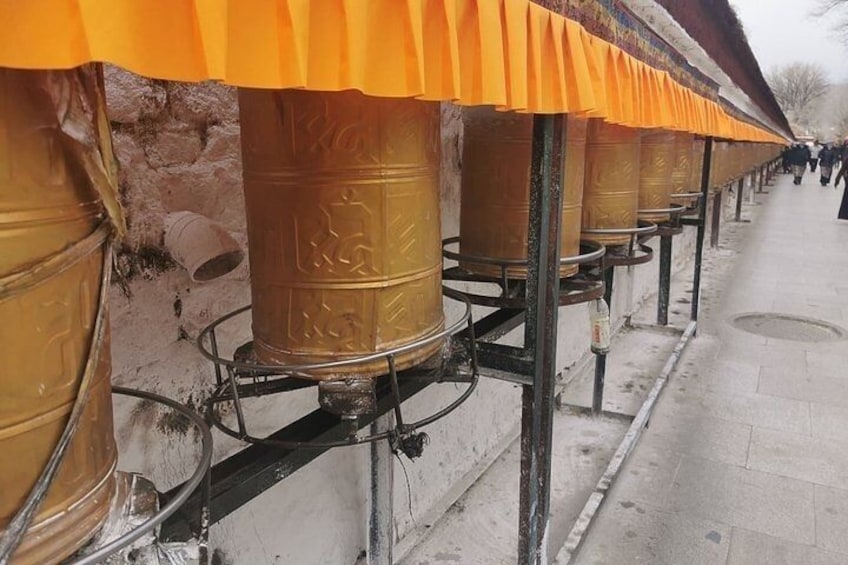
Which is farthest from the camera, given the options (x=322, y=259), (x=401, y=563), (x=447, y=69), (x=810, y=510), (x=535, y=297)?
(x=810, y=510)

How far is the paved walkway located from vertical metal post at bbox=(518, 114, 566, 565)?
0.91m

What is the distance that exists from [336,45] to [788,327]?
5436mm

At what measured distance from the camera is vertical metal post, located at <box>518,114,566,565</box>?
1.40 meters

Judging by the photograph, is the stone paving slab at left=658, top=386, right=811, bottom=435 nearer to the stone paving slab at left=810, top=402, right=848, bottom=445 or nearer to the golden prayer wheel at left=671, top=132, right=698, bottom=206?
the stone paving slab at left=810, top=402, right=848, bottom=445

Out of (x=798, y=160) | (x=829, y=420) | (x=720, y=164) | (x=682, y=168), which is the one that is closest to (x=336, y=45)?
(x=682, y=168)

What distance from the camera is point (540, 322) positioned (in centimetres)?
147

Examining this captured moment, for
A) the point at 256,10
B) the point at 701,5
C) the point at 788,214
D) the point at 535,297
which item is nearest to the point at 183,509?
the point at 256,10

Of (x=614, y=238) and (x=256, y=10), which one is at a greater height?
(x=256, y=10)

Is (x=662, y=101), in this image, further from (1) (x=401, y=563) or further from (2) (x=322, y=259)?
(1) (x=401, y=563)

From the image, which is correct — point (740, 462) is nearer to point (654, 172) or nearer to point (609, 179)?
point (654, 172)

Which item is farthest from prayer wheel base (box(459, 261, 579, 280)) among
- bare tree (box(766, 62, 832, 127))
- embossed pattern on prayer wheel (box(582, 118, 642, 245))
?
bare tree (box(766, 62, 832, 127))

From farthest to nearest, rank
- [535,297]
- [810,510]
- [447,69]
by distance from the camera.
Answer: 1. [810,510]
2. [535,297]
3. [447,69]

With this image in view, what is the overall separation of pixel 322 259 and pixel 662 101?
1343 mm

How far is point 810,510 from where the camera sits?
2.63 metres
